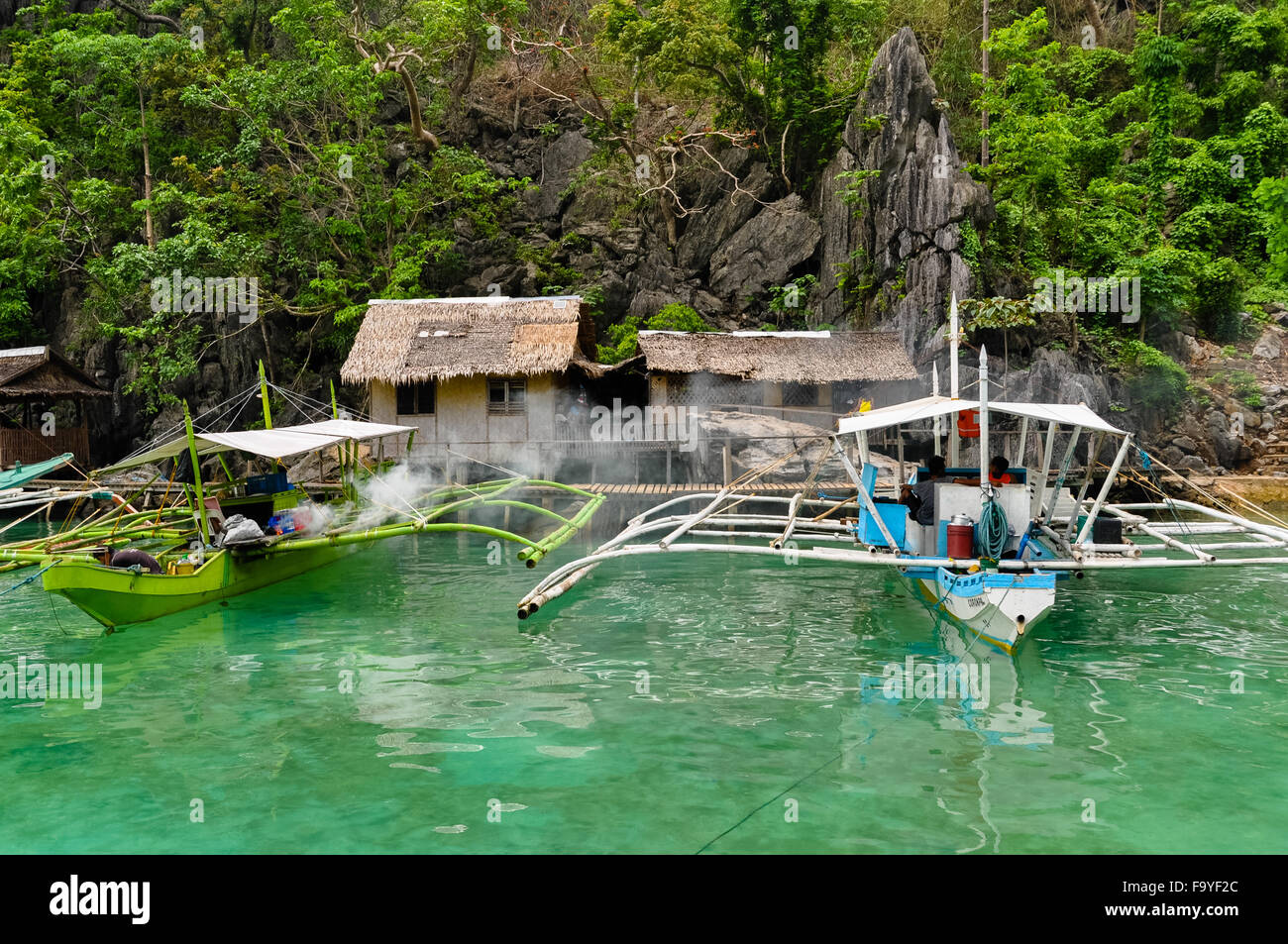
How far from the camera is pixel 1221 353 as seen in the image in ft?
88.4

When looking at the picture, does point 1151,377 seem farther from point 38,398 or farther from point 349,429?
point 38,398

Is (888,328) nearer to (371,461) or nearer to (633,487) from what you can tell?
(633,487)

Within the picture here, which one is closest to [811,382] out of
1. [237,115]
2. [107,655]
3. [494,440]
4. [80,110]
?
[494,440]

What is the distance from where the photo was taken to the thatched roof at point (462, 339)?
22.3m

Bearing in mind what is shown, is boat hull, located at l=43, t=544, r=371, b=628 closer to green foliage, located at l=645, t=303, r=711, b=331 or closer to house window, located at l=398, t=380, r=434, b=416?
house window, located at l=398, t=380, r=434, b=416

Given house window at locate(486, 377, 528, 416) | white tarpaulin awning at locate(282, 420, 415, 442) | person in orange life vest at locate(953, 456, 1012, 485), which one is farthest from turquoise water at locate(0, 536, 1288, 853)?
house window at locate(486, 377, 528, 416)

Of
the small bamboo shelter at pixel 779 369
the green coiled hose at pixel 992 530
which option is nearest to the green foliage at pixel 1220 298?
the small bamboo shelter at pixel 779 369

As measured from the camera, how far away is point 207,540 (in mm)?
13648

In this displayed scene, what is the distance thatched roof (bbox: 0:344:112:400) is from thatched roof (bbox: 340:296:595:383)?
30.3 ft

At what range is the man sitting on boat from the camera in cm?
1152

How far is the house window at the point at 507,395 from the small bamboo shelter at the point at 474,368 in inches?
1.0

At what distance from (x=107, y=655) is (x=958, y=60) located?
33.2m

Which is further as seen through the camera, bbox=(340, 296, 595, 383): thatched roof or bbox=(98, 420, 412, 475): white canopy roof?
bbox=(340, 296, 595, 383): thatched roof

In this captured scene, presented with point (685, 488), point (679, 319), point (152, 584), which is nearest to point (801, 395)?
point (679, 319)
